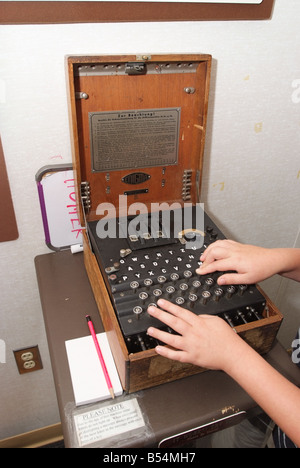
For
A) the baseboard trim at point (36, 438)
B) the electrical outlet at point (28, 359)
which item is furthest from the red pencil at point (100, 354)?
the baseboard trim at point (36, 438)

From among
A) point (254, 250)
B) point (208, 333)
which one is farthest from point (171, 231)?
point (208, 333)

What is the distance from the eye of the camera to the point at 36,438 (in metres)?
1.45

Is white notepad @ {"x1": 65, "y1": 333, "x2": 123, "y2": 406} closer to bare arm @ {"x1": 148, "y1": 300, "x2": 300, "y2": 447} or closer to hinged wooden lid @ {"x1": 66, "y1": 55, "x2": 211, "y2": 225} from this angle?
bare arm @ {"x1": 148, "y1": 300, "x2": 300, "y2": 447}

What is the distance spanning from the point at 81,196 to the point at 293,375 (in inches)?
25.3

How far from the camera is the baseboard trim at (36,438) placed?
1.41m

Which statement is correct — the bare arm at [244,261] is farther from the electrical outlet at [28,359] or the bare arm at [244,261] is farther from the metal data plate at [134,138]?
the electrical outlet at [28,359]

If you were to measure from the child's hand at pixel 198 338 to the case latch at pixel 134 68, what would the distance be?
53 cm

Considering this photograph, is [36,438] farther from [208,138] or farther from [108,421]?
[208,138]

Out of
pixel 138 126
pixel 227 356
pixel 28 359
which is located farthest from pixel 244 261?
pixel 28 359

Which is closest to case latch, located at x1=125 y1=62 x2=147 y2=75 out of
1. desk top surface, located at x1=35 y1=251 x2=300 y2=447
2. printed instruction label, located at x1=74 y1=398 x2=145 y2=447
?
desk top surface, located at x1=35 y1=251 x2=300 y2=447

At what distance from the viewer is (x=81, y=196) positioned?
2.91ft

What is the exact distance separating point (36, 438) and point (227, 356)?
1192 millimetres

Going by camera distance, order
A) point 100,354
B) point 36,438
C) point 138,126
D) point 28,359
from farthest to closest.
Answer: point 36,438 → point 28,359 → point 138,126 → point 100,354
